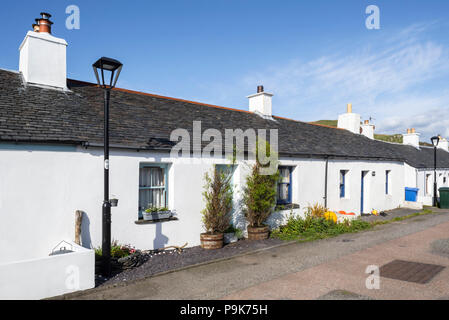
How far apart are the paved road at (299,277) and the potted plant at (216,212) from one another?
1.15 meters

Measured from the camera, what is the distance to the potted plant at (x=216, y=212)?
30.3ft

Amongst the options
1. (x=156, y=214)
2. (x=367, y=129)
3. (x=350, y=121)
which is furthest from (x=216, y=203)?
(x=367, y=129)

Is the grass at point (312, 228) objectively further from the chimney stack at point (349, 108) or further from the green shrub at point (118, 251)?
the chimney stack at point (349, 108)

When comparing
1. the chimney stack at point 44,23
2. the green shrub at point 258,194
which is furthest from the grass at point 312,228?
the chimney stack at point 44,23

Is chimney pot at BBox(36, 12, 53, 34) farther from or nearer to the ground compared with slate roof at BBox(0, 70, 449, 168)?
farther from the ground

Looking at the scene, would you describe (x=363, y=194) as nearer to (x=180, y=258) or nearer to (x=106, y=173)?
(x=180, y=258)

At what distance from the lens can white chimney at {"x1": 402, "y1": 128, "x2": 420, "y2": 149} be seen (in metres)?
29.2

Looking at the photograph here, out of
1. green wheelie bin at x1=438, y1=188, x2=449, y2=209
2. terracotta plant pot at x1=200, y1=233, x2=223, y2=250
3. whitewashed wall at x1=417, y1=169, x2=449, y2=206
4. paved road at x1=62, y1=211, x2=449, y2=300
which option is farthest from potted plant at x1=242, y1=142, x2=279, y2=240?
whitewashed wall at x1=417, y1=169, x2=449, y2=206

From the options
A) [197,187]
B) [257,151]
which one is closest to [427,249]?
[257,151]

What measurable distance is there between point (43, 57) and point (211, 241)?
299 inches

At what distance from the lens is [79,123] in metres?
8.31

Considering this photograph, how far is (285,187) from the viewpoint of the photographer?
1258 centimetres

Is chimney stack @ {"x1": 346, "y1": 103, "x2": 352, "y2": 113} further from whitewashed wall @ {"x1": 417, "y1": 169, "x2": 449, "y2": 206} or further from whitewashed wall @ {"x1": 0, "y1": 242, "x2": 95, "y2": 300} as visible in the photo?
whitewashed wall @ {"x1": 0, "y1": 242, "x2": 95, "y2": 300}

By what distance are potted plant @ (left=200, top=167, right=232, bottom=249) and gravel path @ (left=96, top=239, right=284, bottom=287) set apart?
0.30 m
